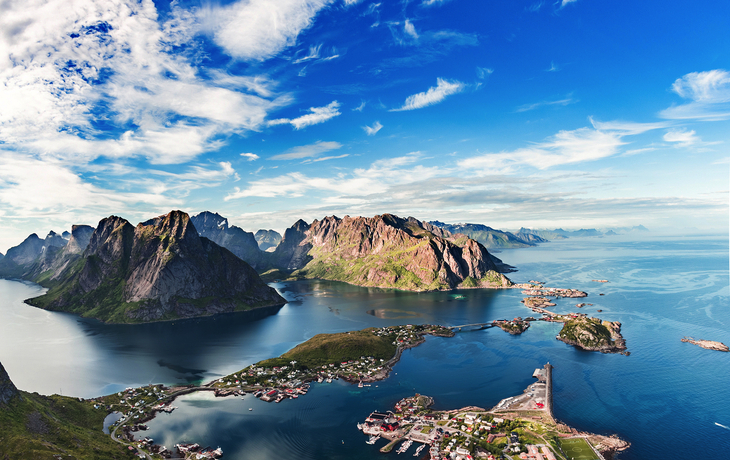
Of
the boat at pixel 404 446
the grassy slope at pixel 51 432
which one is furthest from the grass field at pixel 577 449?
the grassy slope at pixel 51 432

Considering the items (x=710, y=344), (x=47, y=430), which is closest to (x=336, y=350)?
(x=47, y=430)

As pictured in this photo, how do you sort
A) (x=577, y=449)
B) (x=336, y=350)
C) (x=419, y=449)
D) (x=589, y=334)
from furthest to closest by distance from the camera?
(x=589, y=334)
(x=336, y=350)
(x=419, y=449)
(x=577, y=449)

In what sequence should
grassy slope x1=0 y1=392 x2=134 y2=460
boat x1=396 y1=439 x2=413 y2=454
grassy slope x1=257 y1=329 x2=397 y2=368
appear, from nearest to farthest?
1. grassy slope x1=0 y1=392 x2=134 y2=460
2. boat x1=396 y1=439 x2=413 y2=454
3. grassy slope x1=257 y1=329 x2=397 y2=368

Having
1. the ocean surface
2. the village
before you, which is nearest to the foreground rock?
the ocean surface

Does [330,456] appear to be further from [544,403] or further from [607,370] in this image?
[607,370]

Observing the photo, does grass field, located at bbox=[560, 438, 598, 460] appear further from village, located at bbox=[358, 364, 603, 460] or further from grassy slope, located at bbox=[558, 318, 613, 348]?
grassy slope, located at bbox=[558, 318, 613, 348]

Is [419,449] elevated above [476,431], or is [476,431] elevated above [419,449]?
[476,431]

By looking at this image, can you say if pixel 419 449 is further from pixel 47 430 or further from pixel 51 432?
pixel 47 430
